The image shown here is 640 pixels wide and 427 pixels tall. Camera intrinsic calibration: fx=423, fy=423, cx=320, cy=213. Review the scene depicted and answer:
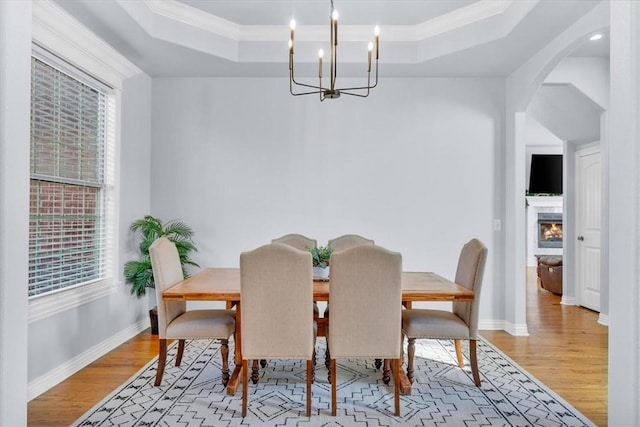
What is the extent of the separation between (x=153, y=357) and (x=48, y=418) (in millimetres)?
1073

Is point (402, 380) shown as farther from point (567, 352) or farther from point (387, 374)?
point (567, 352)

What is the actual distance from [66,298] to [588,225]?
5918mm

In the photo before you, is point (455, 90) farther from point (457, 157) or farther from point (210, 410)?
point (210, 410)

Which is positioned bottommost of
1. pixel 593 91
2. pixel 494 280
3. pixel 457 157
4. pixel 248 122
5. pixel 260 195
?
pixel 494 280

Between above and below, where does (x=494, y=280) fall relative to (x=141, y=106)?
below

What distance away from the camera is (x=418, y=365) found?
336cm

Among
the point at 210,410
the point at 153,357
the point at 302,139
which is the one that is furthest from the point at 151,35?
the point at 210,410

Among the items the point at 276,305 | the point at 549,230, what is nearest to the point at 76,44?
the point at 276,305

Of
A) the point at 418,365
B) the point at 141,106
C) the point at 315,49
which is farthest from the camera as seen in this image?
the point at 141,106

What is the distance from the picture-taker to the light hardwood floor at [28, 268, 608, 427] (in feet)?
8.48

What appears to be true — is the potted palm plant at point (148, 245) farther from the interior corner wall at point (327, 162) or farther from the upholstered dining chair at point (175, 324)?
the upholstered dining chair at point (175, 324)

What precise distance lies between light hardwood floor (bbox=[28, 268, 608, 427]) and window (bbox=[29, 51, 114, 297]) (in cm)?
69

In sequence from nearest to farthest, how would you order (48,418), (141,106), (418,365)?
(48,418) < (418,365) < (141,106)

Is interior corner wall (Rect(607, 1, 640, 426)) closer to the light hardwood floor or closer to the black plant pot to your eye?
the light hardwood floor
